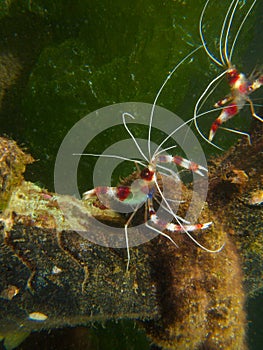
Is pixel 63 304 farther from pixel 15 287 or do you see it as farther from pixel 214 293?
pixel 214 293

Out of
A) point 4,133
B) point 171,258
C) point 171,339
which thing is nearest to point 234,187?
point 171,258

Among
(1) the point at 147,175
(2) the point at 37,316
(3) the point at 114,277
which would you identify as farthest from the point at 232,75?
(2) the point at 37,316

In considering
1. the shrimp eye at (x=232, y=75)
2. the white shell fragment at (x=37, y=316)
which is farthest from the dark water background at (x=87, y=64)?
the white shell fragment at (x=37, y=316)

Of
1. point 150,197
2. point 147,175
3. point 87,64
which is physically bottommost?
point 150,197

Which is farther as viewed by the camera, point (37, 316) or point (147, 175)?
point (147, 175)

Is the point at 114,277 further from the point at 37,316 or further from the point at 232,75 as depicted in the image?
the point at 232,75

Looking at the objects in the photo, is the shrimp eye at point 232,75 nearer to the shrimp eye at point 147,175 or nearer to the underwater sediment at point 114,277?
the underwater sediment at point 114,277
